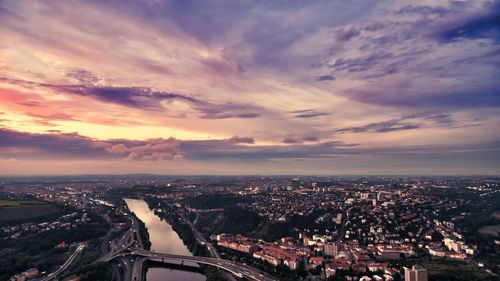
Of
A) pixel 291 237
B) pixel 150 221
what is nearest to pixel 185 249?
pixel 291 237

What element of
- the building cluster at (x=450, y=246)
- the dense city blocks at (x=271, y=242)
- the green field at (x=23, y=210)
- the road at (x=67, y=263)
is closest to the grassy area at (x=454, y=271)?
the dense city blocks at (x=271, y=242)

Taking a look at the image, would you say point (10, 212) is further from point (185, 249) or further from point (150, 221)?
point (185, 249)

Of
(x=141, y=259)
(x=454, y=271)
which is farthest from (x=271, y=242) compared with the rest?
(x=454, y=271)

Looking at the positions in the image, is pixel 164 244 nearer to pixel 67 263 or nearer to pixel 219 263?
pixel 219 263

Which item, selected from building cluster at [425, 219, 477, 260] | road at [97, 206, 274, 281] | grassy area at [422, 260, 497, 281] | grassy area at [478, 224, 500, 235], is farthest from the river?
grassy area at [478, 224, 500, 235]

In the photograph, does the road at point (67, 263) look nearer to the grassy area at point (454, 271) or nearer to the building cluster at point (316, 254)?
the building cluster at point (316, 254)
